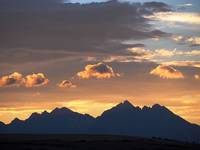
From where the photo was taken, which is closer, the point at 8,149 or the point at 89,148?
the point at 8,149

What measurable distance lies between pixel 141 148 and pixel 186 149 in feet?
56.7

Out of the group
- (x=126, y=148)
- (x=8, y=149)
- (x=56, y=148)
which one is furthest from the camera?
(x=126, y=148)

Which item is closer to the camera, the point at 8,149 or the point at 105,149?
the point at 8,149

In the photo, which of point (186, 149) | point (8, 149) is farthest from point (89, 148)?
point (186, 149)

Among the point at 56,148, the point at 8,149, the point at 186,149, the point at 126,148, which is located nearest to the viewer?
the point at 8,149

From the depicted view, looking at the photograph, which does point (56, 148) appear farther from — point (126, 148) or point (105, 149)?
point (126, 148)

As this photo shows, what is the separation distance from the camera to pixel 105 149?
121625 mm

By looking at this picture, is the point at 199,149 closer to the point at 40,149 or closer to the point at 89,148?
the point at 89,148

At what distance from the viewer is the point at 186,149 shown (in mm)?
140750

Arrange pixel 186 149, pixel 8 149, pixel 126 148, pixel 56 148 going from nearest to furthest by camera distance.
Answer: pixel 8 149 < pixel 56 148 < pixel 126 148 < pixel 186 149

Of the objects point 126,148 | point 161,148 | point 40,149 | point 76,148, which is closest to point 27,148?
point 40,149

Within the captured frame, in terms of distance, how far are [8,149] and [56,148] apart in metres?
13.2

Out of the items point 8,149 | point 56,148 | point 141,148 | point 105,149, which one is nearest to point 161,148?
point 141,148

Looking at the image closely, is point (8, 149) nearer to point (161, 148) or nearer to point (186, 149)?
point (161, 148)
